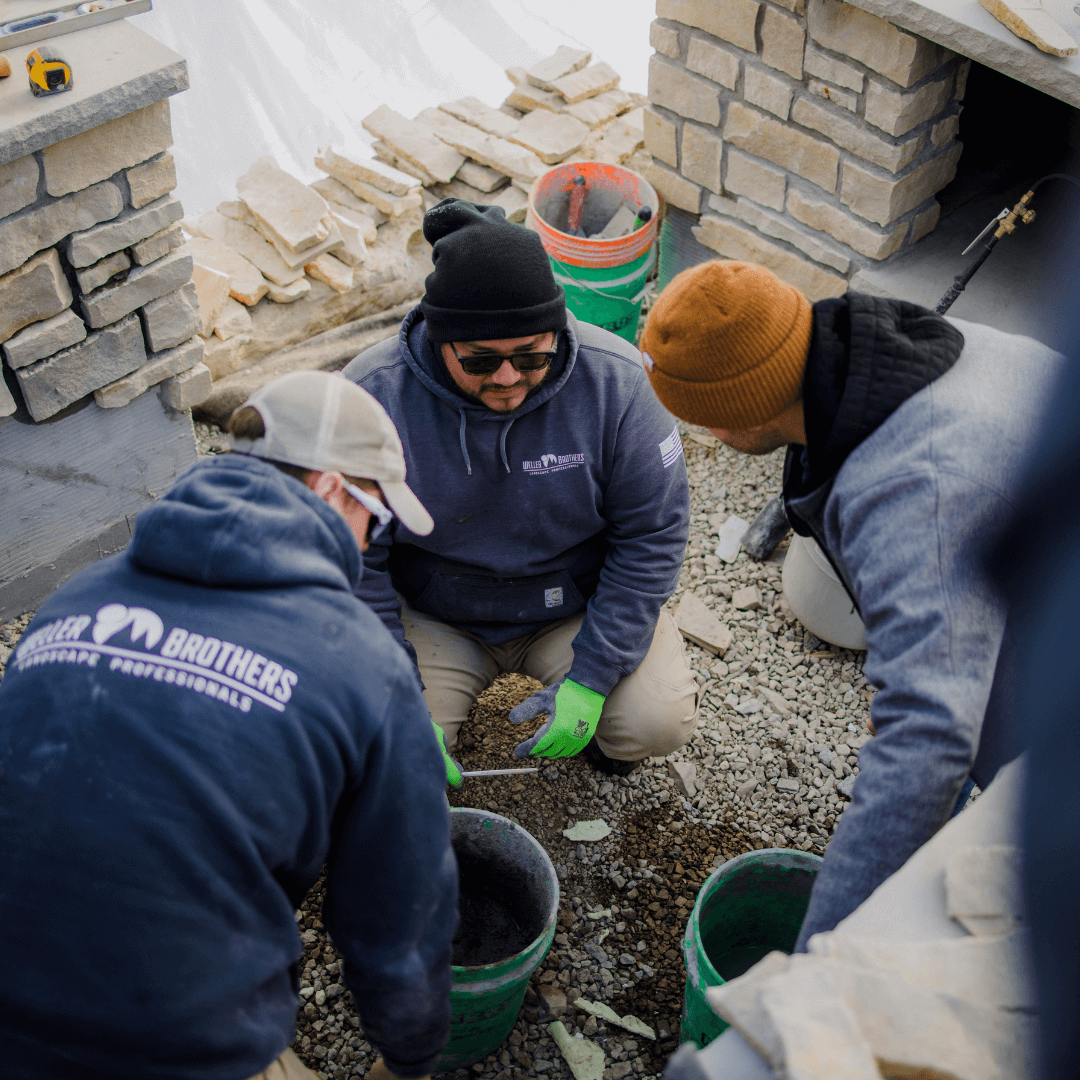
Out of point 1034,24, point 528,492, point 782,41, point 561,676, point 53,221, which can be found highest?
point 1034,24

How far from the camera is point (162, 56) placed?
3.18m

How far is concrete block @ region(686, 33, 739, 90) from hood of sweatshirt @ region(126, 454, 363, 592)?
129 inches

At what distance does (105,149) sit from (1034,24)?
297 cm

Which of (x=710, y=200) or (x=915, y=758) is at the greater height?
(x=915, y=758)

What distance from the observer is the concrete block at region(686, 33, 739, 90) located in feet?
13.9

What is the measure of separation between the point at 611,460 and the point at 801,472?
766mm

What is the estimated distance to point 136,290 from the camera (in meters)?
3.44

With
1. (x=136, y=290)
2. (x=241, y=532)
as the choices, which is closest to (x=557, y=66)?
(x=136, y=290)

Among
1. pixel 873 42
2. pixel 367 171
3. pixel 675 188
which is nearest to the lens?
pixel 873 42

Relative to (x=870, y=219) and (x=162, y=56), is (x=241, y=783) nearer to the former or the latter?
(x=162, y=56)

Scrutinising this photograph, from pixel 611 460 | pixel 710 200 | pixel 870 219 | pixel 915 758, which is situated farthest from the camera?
pixel 710 200

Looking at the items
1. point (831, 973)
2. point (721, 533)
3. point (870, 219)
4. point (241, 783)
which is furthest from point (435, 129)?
point (831, 973)

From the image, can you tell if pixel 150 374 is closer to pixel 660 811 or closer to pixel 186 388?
pixel 186 388

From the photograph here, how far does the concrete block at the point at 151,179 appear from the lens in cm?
327
